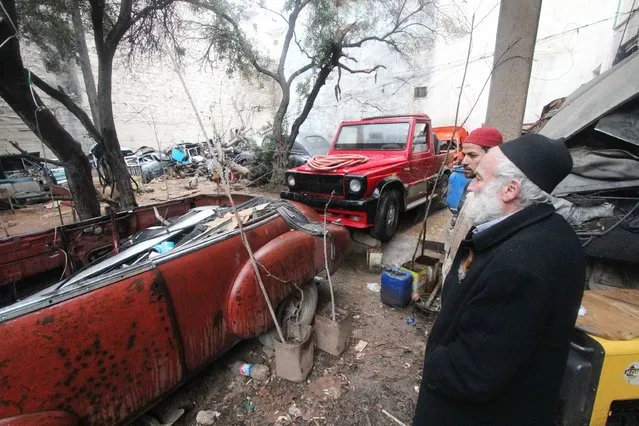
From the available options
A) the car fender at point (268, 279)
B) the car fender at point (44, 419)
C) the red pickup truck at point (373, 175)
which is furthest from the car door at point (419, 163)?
the car fender at point (44, 419)

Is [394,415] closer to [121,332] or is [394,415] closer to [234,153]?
[121,332]

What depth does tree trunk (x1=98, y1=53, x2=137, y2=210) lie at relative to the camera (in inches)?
205

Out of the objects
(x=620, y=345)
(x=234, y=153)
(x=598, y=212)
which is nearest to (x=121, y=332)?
(x=620, y=345)

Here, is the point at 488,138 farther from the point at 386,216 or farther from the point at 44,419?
the point at 44,419

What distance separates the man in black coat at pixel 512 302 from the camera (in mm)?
875

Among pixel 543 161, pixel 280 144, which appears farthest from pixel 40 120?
pixel 280 144

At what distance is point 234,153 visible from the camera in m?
12.4

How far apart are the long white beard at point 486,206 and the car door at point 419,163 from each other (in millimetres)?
4044

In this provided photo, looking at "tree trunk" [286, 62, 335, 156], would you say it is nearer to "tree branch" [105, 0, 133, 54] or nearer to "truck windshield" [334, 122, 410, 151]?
"truck windshield" [334, 122, 410, 151]

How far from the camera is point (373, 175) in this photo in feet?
13.8

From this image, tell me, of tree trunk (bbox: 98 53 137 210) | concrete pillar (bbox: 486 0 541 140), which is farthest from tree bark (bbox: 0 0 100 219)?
concrete pillar (bbox: 486 0 541 140)

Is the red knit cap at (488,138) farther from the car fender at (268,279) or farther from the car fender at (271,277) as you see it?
the car fender at (268,279)

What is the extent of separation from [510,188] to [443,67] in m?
14.5

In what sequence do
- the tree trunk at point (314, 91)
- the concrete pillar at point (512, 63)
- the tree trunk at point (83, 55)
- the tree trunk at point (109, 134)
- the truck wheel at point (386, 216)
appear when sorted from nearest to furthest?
the concrete pillar at point (512, 63) → the truck wheel at point (386, 216) → the tree trunk at point (109, 134) → the tree trunk at point (83, 55) → the tree trunk at point (314, 91)
